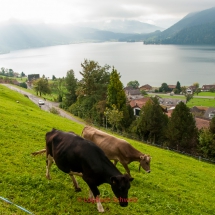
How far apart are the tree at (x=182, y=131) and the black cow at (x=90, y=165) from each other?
2874 centimetres

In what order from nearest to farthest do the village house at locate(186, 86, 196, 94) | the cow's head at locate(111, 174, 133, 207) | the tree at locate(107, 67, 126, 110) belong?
the cow's head at locate(111, 174, 133, 207)
the tree at locate(107, 67, 126, 110)
the village house at locate(186, 86, 196, 94)

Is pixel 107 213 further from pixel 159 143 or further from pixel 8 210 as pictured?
pixel 159 143

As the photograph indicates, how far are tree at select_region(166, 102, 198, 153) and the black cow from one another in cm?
2874

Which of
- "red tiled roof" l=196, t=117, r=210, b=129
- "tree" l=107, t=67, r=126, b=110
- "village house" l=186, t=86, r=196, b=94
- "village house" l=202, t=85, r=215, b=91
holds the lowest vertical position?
"red tiled roof" l=196, t=117, r=210, b=129

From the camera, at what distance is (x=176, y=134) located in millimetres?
33844

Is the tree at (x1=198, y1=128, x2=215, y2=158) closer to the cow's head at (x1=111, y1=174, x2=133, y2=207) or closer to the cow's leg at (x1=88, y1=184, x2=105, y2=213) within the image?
the cow's leg at (x1=88, y1=184, x2=105, y2=213)

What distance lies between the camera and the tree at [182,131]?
33875 millimetres

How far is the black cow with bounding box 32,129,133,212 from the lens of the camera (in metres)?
6.19

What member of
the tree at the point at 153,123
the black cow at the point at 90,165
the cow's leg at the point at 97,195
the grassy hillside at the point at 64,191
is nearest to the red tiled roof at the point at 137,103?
the tree at the point at 153,123

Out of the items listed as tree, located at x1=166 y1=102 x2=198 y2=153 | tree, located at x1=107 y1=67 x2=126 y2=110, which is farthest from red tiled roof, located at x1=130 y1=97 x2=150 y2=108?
tree, located at x1=166 y1=102 x2=198 y2=153

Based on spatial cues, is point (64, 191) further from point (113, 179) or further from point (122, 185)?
point (122, 185)

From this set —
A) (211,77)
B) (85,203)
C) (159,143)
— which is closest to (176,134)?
(159,143)

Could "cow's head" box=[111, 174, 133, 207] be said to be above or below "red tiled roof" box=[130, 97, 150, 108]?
above

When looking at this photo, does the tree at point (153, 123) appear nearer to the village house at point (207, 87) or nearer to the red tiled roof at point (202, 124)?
the red tiled roof at point (202, 124)
